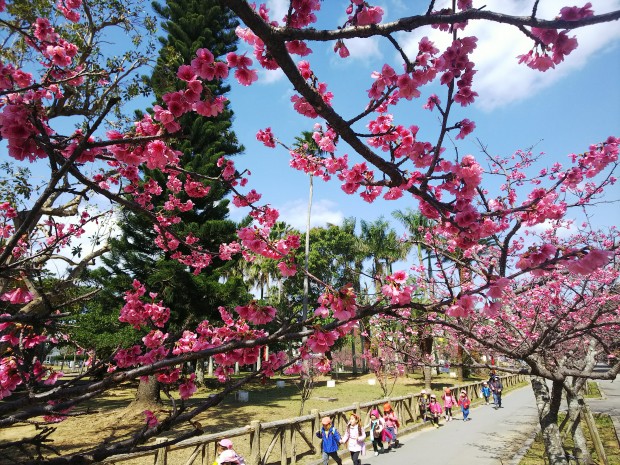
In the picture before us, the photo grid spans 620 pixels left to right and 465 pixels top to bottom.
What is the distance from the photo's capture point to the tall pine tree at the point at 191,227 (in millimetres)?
14516

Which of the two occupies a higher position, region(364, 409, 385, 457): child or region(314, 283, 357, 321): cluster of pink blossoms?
region(314, 283, 357, 321): cluster of pink blossoms

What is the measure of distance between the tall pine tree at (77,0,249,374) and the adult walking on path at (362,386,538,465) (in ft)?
26.2

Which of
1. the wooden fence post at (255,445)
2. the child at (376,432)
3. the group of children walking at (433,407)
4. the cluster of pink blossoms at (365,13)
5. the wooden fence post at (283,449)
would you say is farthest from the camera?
the group of children walking at (433,407)

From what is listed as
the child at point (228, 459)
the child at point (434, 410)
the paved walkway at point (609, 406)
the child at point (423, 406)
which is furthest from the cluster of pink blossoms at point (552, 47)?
the paved walkway at point (609, 406)

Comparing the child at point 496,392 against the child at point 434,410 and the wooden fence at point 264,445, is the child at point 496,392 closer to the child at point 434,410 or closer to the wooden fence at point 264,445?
the child at point 434,410

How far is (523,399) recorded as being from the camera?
20609mm

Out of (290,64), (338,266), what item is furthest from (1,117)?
(338,266)

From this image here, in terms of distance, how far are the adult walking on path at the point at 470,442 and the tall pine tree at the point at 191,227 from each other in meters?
7.98

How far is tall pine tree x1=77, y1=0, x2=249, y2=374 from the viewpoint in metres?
14.5

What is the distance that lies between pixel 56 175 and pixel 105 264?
15586 millimetres

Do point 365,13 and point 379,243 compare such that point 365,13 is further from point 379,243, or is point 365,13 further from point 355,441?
point 379,243

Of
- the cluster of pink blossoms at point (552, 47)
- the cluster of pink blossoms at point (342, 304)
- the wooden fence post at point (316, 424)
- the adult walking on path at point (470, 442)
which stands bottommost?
the adult walking on path at point (470, 442)

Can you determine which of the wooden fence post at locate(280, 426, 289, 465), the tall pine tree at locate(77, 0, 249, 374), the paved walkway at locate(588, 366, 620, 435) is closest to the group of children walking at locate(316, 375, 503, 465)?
the wooden fence post at locate(280, 426, 289, 465)

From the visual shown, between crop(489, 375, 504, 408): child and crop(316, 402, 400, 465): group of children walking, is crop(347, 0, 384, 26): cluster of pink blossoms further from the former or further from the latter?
crop(489, 375, 504, 408): child
